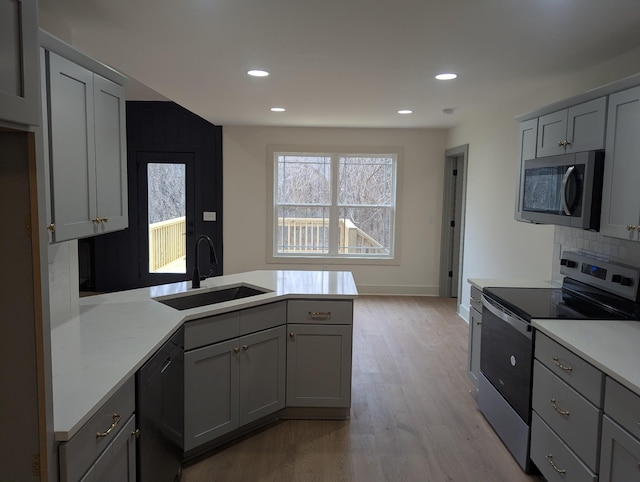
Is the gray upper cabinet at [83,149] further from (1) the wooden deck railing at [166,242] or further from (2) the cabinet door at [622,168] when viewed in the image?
(1) the wooden deck railing at [166,242]

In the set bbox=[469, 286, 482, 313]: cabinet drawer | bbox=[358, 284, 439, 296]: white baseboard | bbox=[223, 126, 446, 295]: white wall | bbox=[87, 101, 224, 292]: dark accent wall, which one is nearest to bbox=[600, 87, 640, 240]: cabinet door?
bbox=[469, 286, 482, 313]: cabinet drawer

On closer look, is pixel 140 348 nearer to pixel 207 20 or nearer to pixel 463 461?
pixel 207 20

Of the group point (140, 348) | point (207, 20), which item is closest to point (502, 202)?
point (207, 20)

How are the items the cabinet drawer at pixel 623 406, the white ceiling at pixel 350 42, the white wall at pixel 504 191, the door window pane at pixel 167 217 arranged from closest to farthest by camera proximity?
the cabinet drawer at pixel 623 406
the white ceiling at pixel 350 42
the white wall at pixel 504 191
the door window pane at pixel 167 217

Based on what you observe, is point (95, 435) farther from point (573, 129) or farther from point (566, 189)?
point (573, 129)

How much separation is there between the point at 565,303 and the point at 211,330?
2.05 meters

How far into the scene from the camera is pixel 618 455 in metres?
1.80

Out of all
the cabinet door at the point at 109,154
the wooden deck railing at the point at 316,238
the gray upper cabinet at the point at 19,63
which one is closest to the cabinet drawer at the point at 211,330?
the cabinet door at the point at 109,154

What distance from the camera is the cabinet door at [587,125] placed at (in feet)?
8.13

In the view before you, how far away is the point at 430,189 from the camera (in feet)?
22.2

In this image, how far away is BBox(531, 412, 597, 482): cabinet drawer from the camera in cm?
206

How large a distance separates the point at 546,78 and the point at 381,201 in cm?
347

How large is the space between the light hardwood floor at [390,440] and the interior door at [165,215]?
358 centimetres

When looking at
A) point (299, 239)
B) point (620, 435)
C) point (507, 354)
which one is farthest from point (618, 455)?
point (299, 239)
